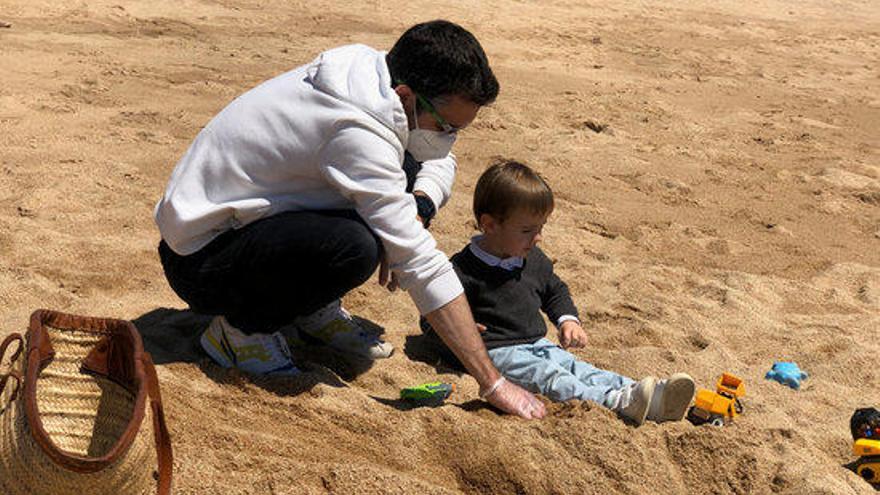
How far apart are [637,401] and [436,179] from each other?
3.06 feet

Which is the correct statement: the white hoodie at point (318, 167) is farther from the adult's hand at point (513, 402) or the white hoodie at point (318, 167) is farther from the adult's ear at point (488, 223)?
the adult's ear at point (488, 223)

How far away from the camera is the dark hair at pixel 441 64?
2.75 m

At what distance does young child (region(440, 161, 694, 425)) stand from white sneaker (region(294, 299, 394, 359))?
0.33 m

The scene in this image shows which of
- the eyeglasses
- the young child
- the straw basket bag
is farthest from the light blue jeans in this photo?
the straw basket bag

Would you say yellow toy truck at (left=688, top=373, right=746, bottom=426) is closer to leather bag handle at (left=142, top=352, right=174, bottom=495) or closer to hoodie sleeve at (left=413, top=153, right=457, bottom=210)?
hoodie sleeve at (left=413, top=153, right=457, bottom=210)

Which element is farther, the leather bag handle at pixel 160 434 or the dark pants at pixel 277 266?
the dark pants at pixel 277 266

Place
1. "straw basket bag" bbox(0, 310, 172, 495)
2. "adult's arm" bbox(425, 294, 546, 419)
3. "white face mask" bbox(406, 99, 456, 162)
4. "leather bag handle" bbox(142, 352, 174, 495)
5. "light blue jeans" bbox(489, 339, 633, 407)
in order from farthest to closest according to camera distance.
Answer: "light blue jeans" bbox(489, 339, 633, 407), "white face mask" bbox(406, 99, 456, 162), "adult's arm" bbox(425, 294, 546, 419), "leather bag handle" bbox(142, 352, 174, 495), "straw basket bag" bbox(0, 310, 172, 495)

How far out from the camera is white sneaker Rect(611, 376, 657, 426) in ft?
9.36

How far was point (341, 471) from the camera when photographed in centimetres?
248

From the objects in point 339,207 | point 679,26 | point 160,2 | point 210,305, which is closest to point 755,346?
point 339,207

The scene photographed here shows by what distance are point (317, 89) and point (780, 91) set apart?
5.87 metres

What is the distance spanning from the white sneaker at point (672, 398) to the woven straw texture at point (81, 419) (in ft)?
4.38

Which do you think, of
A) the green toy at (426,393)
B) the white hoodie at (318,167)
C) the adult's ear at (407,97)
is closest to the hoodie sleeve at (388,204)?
the white hoodie at (318,167)

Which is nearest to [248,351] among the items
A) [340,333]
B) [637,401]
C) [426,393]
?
[340,333]
